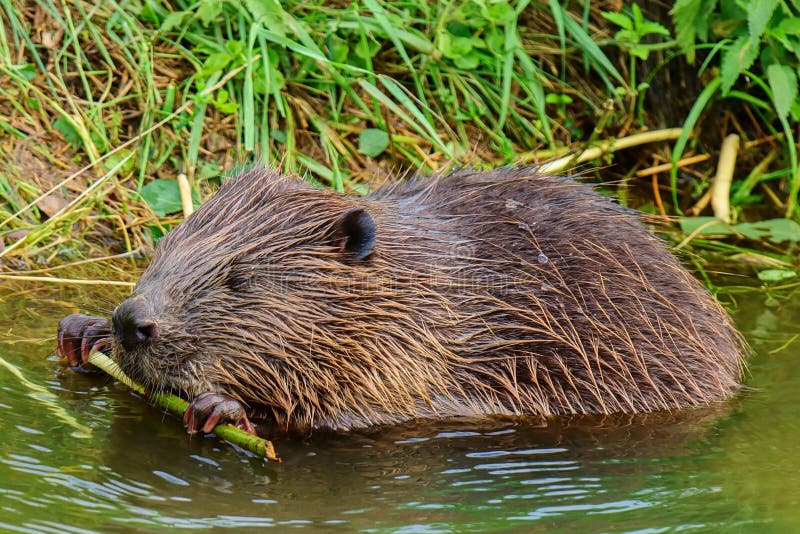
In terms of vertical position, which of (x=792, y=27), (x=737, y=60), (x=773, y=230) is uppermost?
(x=792, y=27)

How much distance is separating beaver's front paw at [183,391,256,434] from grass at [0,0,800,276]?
2.09 metres

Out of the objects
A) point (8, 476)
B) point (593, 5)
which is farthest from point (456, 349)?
point (593, 5)

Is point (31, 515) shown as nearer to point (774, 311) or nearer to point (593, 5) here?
point (774, 311)

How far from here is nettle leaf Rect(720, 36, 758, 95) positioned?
6246 millimetres

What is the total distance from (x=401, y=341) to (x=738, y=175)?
3.64m

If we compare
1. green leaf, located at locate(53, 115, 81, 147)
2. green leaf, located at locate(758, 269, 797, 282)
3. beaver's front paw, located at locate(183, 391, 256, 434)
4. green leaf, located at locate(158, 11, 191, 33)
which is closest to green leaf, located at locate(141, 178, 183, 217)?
green leaf, located at locate(53, 115, 81, 147)

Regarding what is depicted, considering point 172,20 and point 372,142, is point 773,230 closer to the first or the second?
point 372,142

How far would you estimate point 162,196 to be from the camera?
6.20m

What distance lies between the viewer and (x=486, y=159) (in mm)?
6930

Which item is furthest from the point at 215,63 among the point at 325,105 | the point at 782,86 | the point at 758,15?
the point at 782,86

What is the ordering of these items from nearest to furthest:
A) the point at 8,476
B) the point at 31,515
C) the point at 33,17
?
1. the point at 31,515
2. the point at 8,476
3. the point at 33,17

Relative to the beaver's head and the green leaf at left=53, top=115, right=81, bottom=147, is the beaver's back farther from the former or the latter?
the green leaf at left=53, top=115, right=81, bottom=147

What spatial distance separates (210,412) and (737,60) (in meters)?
3.71

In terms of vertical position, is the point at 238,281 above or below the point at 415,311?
above
